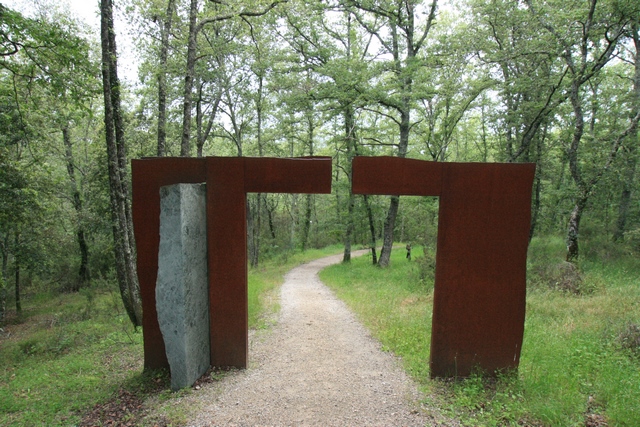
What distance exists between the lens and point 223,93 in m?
16.0

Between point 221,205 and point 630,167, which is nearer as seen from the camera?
point 221,205

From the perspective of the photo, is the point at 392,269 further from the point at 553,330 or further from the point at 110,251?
the point at 110,251

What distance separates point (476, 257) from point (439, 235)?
0.57 meters

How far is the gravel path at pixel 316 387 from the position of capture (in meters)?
3.67

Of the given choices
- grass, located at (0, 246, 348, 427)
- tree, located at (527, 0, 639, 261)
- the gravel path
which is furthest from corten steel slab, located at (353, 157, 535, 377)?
tree, located at (527, 0, 639, 261)

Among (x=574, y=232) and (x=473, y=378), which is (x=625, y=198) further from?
(x=473, y=378)

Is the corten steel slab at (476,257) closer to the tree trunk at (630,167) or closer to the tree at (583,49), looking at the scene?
the tree at (583,49)

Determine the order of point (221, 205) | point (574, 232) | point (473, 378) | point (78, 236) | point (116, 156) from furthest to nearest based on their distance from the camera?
1. point (78, 236)
2. point (574, 232)
3. point (116, 156)
4. point (221, 205)
5. point (473, 378)

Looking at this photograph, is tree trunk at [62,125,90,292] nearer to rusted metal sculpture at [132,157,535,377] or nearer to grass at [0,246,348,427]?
grass at [0,246,348,427]

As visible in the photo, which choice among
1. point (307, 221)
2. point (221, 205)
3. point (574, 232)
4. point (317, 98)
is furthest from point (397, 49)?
point (307, 221)

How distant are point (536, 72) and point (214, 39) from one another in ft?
42.5

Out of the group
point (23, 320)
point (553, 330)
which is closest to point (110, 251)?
point (23, 320)

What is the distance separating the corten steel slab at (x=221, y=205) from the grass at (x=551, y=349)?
Result: 2854mm

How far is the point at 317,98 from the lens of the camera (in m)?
13.8
